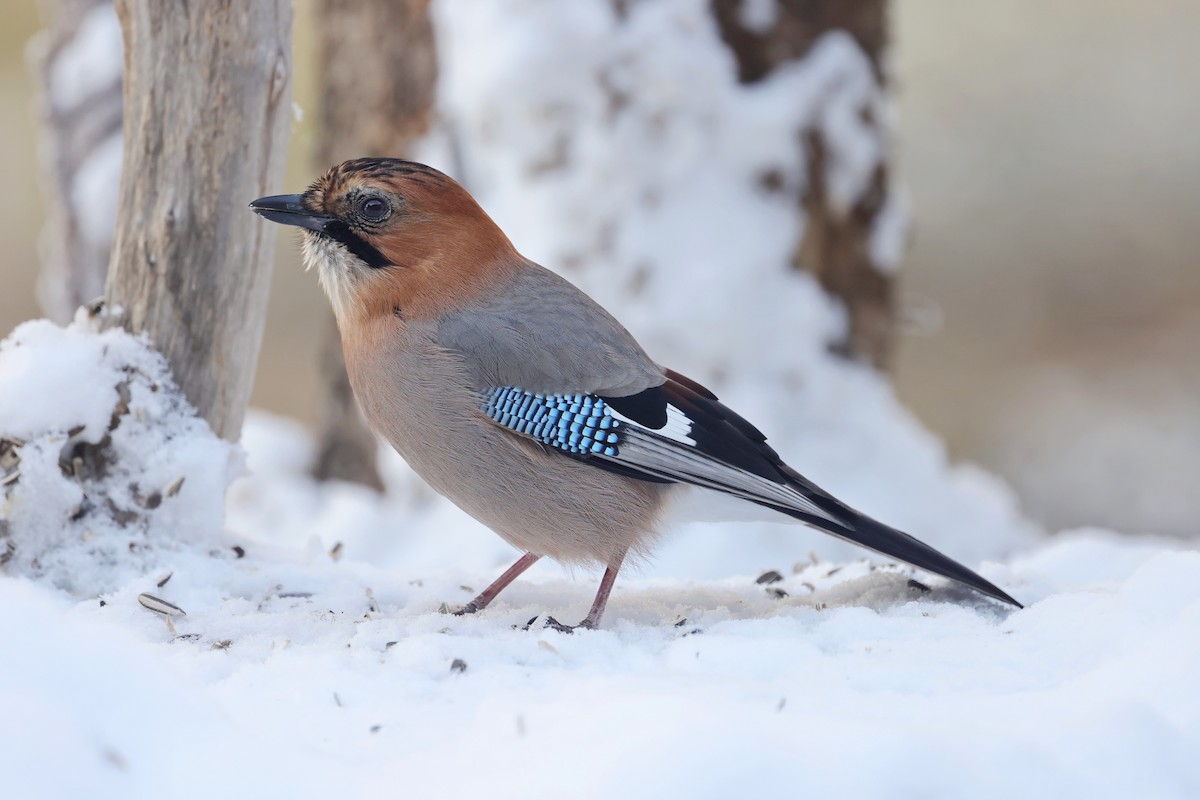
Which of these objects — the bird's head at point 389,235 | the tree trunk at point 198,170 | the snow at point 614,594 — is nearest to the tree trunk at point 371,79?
the snow at point 614,594

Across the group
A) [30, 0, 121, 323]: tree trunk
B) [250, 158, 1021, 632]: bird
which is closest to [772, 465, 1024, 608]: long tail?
[250, 158, 1021, 632]: bird

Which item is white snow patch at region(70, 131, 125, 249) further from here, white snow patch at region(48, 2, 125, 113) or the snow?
the snow

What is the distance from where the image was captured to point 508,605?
3.19 m

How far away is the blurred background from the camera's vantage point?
9.67m

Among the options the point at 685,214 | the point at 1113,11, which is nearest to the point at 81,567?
the point at 685,214

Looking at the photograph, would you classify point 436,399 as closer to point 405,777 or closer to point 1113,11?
point 405,777

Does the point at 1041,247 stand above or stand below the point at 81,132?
above

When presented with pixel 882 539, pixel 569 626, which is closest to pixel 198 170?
pixel 569 626

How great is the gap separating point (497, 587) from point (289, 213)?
1066 mm

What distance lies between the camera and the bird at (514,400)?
9.76ft

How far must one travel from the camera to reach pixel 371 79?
6.23 meters

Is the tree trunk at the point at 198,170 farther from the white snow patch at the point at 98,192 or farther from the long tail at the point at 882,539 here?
the white snow patch at the point at 98,192

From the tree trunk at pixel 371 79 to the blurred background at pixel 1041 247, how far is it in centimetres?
303

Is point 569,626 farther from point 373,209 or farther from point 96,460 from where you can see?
point 96,460
